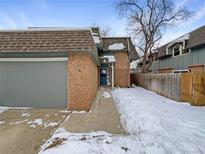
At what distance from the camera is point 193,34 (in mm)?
21000

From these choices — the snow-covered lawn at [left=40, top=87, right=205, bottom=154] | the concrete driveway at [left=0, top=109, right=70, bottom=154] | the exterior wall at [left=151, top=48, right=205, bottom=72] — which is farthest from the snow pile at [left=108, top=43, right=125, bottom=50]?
the snow-covered lawn at [left=40, top=87, right=205, bottom=154]

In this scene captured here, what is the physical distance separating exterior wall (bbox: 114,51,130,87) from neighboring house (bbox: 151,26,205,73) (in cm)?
680

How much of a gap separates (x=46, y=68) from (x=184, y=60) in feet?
60.7

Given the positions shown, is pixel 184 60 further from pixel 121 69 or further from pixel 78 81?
pixel 78 81

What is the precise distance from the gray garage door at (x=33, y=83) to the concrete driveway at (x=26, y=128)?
57cm

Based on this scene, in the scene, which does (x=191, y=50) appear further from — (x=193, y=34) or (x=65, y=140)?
(x=65, y=140)

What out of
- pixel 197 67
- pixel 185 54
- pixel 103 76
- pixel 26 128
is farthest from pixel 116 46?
pixel 26 128

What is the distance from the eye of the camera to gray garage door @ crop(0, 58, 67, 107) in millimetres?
8898

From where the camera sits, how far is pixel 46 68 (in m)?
8.96

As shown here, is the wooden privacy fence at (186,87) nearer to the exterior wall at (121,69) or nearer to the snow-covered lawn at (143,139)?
the snow-covered lawn at (143,139)

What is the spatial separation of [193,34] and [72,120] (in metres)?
19.4

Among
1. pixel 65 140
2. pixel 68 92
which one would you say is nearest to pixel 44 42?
pixel 68 92

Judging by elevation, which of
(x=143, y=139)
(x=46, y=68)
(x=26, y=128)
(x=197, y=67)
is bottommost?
(x=26, y=128)

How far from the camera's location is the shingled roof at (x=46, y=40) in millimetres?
8180
